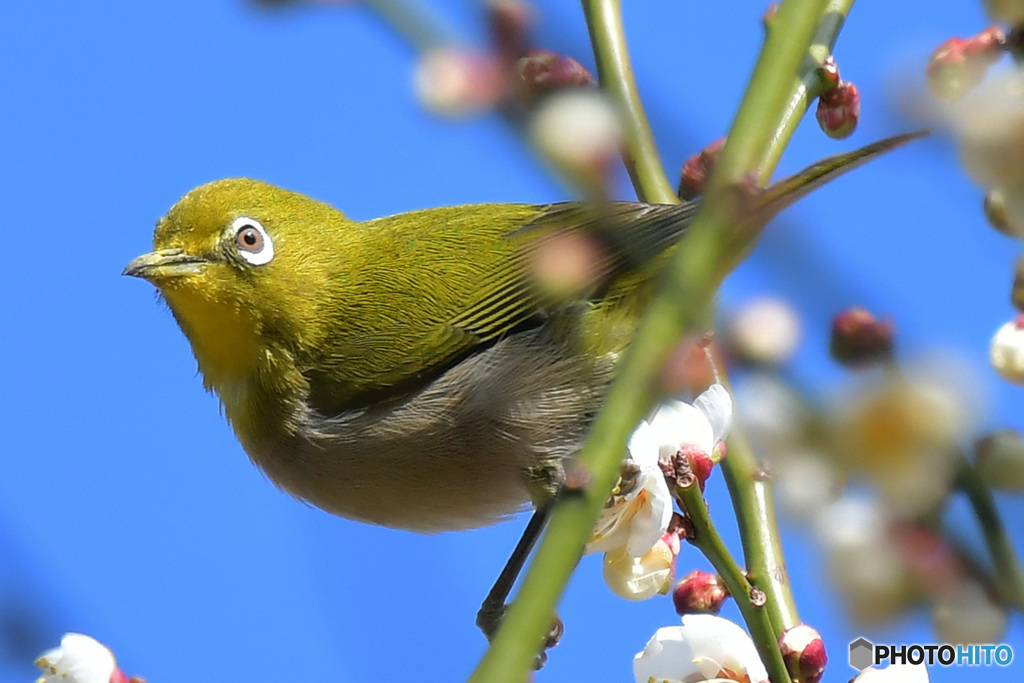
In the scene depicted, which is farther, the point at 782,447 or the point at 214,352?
the point at 214,352

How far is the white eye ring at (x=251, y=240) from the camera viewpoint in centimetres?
Result: 400

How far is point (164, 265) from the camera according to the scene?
12.8ft

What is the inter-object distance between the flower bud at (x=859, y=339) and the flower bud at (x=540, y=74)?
267 millimetres

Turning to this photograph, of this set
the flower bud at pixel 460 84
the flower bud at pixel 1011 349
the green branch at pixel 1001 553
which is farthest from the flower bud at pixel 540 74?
the flower bud at pixel 1011 349

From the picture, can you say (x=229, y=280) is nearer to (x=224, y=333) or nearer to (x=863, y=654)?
(x=224, y=333)

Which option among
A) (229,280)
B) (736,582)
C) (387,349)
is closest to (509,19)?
(736,582)

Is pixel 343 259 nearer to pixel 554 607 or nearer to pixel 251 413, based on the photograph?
pixel 251 413

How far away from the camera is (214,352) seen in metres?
4.00

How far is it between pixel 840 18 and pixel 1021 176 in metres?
1.58

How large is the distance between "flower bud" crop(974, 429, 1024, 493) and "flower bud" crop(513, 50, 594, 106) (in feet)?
1.17

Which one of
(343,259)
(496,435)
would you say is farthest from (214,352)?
(496,435)

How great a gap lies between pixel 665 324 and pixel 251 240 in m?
3.46

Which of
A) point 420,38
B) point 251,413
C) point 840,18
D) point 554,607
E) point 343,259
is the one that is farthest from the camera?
point 343,259

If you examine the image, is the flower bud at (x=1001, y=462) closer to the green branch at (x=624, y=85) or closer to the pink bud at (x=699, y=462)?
the green branch at (x=624, y=85)
